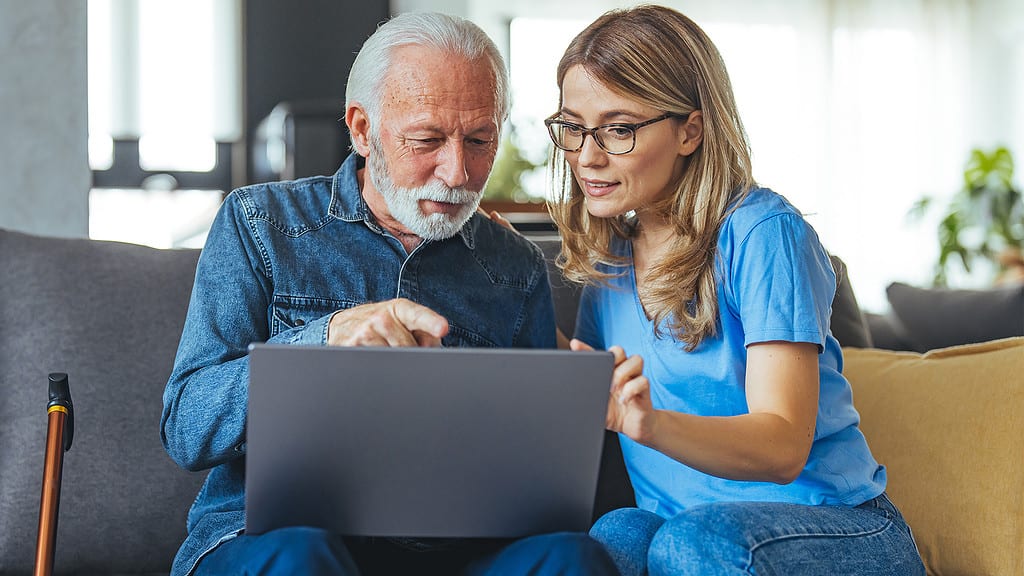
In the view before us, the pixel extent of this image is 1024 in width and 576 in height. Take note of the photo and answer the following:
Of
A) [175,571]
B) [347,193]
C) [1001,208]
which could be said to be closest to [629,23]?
[347,193]

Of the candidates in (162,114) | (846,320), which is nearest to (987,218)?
(846,320)

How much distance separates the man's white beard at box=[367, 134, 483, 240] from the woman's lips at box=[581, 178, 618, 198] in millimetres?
166

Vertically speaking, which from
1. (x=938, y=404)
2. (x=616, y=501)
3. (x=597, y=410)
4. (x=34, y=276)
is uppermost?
(x=34, y=276)

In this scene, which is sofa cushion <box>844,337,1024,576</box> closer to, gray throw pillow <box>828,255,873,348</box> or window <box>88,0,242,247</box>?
gray throw pillow <box>828,255,873,348</box>

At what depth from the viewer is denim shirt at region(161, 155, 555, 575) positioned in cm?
131

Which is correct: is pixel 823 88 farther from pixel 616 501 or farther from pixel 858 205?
pixel 616 501

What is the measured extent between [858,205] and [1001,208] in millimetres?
938

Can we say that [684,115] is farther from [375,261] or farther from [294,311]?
[294,311]

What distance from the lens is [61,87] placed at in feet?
7.38

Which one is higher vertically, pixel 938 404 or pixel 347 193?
pixel 347 193

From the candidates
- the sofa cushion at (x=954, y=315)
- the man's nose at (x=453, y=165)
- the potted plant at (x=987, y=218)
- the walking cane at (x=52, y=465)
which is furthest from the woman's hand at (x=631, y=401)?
the potted plant at (x=987, y=218)

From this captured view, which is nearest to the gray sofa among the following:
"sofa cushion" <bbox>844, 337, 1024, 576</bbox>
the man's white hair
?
the man's white hair

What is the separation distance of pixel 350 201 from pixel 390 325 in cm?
45

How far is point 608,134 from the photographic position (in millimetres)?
1479
